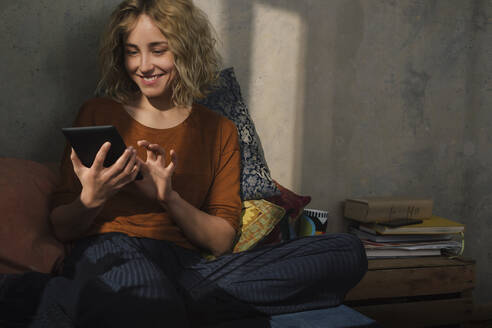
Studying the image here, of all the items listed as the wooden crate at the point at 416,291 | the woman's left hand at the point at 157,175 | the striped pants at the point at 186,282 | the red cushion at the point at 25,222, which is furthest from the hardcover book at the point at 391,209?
the red cushion at the point at 25,222

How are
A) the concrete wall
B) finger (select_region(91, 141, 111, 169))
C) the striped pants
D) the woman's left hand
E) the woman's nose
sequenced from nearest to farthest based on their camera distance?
the striped pants → finger (select_region(91, 141, 111, 169)) → the woman's left hand → the woman's nose → the concrete wall

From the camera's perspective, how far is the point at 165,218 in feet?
3.86

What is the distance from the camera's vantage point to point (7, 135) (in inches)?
58.6

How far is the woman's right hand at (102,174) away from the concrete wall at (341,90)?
635mm

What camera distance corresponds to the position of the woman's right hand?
959 millimetres

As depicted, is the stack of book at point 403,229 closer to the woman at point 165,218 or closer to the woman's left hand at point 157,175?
the woman at point 165,218

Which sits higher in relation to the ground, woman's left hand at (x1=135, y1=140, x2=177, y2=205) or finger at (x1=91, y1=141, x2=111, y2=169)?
finger at (x1=91, y1=141, x2=111, y2=169)

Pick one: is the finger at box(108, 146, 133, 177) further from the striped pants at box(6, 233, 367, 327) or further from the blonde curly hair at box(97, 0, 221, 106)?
the blonde curly hair at box(97, 0, 221, 106)

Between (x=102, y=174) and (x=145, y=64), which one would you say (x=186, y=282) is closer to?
(x=102, y=174)

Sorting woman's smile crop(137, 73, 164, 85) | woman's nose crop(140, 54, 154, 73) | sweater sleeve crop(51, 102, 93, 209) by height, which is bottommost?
sweater sleeve crop(51, 102, 93, 209)

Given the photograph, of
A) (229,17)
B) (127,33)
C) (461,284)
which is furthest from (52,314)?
(461,284)

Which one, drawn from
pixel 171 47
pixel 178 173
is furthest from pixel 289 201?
pixel 171 47

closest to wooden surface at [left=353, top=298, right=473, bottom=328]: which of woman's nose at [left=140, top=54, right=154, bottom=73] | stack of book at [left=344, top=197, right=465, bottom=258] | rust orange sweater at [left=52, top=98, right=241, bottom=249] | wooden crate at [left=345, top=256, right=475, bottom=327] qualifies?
wooden crate at [left=345, top=256, right=475, bottom=327]

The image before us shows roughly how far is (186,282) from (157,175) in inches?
11.0
